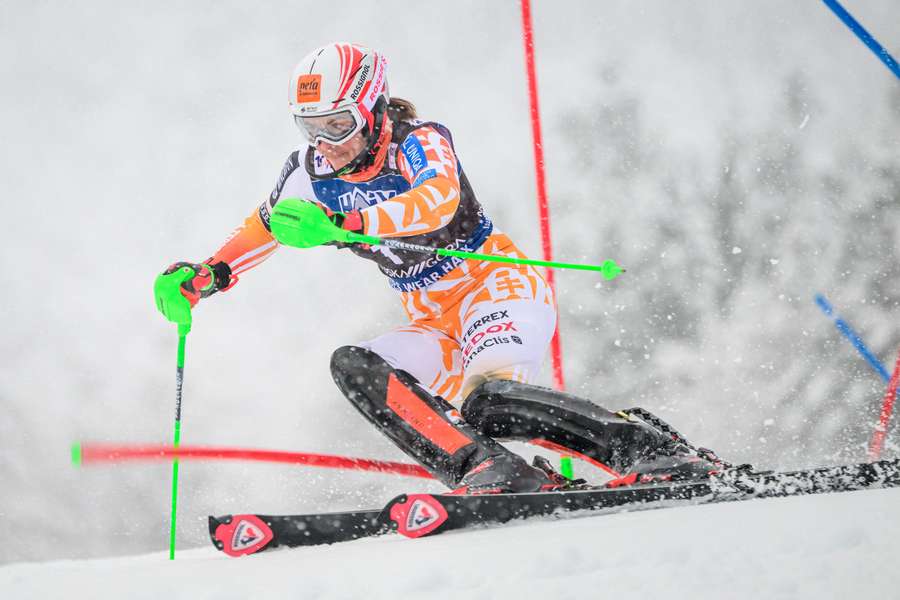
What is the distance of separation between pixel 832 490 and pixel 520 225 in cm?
595

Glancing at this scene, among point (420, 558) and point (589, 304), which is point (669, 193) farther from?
point (420, 558)

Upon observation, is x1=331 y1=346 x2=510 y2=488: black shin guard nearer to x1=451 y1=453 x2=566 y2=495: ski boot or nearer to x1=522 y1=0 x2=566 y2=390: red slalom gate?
x1=451 y1=453 x2=566 y2=495: ski boot

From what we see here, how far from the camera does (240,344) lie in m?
7.95

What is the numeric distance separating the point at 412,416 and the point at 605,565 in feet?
3.95

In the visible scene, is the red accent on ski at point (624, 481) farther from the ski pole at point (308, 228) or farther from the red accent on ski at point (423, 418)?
the ski pole at point (308, 228)

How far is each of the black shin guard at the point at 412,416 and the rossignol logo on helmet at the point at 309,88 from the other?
31.9 inches

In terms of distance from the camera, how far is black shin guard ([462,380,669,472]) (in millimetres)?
2670

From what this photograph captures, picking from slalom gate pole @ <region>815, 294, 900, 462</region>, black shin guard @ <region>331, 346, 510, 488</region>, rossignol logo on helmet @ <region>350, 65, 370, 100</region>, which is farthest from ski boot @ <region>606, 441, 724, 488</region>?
slalom gate pole @ <region>815, 294, 900, 462</region>

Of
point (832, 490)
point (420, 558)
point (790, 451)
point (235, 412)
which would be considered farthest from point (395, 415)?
point (790, 451)

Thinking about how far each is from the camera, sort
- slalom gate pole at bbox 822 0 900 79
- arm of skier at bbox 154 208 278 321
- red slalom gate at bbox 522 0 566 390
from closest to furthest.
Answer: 1. arm of skier at bbox 154 208 278 321
2. slalom gate pole at bbox 822 0 900 79
3. red slalom gate at bbox 522 0 566 390

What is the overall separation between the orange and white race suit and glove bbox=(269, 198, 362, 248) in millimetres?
149

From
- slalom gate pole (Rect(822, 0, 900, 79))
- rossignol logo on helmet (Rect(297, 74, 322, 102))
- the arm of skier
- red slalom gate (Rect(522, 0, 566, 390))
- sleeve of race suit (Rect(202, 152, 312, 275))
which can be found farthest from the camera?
red slalom gate (Rect(522, 0, 566, 390))

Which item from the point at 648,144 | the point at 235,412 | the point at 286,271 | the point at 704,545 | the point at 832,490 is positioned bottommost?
the point at 704,545

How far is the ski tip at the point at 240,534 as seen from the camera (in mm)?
2311
